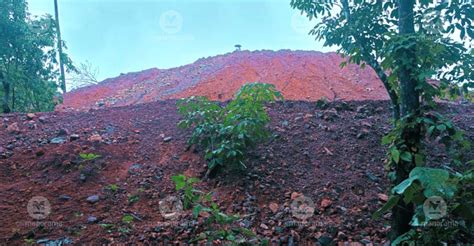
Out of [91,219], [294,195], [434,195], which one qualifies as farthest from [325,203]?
[91,219]

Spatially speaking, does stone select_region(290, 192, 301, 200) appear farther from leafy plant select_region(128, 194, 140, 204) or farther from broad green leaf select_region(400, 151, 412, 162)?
leafy plant select_region(128, 194, 140, 204)

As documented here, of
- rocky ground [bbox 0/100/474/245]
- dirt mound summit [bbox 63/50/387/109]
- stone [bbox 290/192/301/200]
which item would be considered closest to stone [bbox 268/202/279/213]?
rocky ground [bbox 0/100/474/245]

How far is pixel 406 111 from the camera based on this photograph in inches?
82.4

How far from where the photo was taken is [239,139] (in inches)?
114

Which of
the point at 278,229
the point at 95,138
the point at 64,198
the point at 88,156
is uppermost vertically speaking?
the point at 95,138

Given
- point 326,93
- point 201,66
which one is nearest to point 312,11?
point 326,93

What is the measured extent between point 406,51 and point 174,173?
2278mm

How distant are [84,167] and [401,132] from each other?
2.84 m

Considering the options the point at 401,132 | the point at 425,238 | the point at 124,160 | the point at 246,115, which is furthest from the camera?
the point at 124,160

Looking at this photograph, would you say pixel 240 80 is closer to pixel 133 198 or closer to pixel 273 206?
pixel 133 198

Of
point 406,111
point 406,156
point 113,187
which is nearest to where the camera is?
point 406,156

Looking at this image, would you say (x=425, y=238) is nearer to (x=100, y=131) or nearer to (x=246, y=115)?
(x=246, y=115)

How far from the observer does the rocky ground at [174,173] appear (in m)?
2.25

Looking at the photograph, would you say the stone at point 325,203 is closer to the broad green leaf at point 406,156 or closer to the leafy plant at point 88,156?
the broad green leaf at point 406,156
